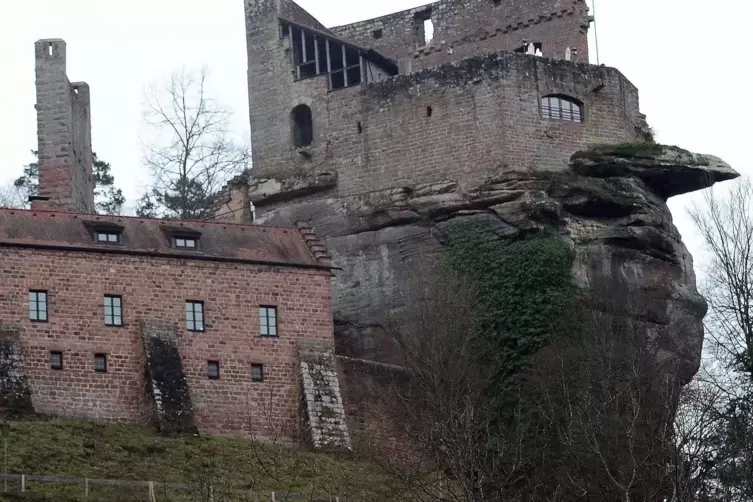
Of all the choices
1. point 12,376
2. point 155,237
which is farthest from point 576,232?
point 12,376

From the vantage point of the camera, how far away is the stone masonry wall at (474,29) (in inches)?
2662

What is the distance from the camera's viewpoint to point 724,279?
57469mm

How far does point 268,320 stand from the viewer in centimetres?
5606

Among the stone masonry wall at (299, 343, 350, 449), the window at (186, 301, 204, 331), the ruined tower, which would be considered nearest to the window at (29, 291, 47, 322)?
the window at (186, 301, 204, 331)

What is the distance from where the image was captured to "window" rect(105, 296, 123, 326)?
5434 centimetres

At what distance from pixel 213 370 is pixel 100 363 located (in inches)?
111

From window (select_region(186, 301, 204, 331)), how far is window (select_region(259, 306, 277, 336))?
1.52 metres

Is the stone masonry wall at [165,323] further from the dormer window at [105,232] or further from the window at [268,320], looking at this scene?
the dormer window at [105,232]

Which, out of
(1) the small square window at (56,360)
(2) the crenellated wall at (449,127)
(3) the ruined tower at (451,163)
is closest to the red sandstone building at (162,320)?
(1) the small square window at (56,360)

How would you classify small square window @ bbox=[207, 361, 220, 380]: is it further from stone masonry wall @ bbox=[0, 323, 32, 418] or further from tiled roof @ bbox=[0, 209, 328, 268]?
stone masonry wall @ bbox=[0, 323, 32, 418]

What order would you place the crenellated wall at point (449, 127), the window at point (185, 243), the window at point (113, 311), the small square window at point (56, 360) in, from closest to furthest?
the small square window at point (56, 360)
the window at point (113, 311)
the window at point (185, 243)
the crenellated wall at point (449, 127)

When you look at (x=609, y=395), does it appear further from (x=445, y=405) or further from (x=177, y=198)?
(x=177, y=198)

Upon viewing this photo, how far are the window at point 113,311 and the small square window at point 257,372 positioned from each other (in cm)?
344

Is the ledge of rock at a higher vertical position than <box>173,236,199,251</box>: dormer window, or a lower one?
higher
